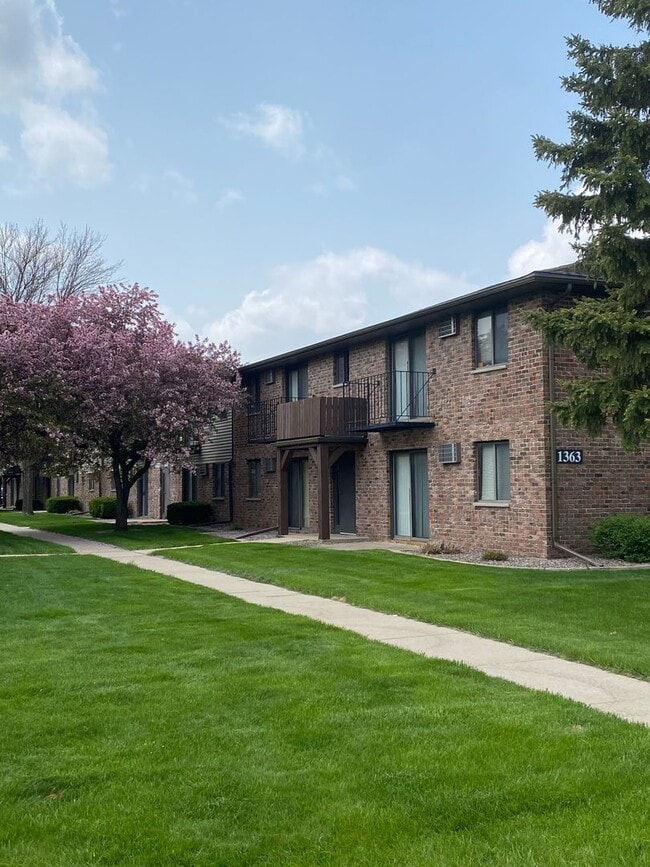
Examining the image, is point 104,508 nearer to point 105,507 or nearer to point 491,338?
point 105,507

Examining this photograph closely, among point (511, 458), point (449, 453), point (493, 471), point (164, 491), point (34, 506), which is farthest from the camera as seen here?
point (34, 506)

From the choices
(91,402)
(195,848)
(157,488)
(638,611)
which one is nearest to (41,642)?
(195,848)

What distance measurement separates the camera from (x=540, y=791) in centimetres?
454

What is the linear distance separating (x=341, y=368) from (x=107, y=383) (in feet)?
20.2

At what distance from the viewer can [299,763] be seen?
501 centimetres

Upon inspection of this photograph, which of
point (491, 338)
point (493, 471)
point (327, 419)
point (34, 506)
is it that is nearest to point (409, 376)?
point (327, 419)

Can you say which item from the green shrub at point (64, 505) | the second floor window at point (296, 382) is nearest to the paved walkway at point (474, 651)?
the second floor window at point (296, 382)

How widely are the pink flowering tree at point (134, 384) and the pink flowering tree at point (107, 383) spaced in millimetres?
29

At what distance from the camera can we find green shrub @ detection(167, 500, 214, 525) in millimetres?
29875

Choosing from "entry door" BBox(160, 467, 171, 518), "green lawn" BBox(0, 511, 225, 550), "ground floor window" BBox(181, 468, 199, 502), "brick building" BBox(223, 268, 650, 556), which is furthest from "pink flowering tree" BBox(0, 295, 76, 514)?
"entry door" BBox(160, 467, 171, 518)

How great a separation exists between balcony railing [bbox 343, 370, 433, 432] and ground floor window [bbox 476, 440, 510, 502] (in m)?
1.68

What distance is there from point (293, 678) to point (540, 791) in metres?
2.75

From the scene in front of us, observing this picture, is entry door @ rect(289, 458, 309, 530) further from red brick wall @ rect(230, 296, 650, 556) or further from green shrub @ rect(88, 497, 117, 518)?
green shrub @ rect(88, 497, 117, 518)

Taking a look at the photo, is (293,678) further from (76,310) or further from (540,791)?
(76,310)
